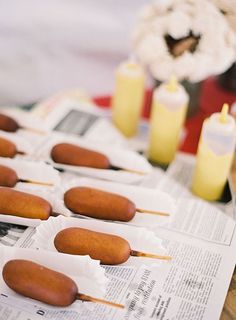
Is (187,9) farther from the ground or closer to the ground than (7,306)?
farther from the ground

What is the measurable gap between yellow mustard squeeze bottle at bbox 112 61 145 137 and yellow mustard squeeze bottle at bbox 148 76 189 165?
0.27ft

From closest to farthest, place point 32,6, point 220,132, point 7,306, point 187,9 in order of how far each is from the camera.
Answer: point 7,306 < point 220,132 < point 187,9 < point 32,6

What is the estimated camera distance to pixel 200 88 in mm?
1081

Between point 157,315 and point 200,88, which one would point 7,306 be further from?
point 200,88

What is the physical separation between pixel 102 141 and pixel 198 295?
1.35ft

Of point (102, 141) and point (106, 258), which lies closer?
point (106, 258)

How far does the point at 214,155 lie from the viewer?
812 mm

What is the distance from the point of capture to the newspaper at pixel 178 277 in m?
0.63

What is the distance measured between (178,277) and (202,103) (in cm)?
54

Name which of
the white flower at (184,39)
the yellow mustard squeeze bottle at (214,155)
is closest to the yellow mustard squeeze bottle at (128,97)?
the white flower at (184,39)

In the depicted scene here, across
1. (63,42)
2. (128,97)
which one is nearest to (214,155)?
(128,97)

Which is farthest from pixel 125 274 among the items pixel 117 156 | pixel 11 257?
pixel 117 156

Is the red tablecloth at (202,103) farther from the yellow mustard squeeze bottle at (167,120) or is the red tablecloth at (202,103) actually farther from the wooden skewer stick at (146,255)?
the wooden skewer stick at (146,255)

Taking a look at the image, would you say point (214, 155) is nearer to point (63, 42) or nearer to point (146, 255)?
point (146, 255)
